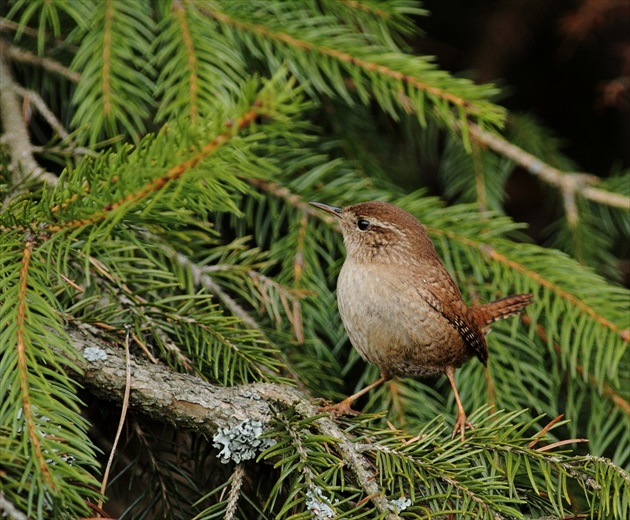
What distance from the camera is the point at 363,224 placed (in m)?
2.51

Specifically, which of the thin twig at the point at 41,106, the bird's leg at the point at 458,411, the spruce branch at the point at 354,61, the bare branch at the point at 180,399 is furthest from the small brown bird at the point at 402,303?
the thin twig at the point at 41,106

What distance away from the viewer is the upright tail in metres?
2.40

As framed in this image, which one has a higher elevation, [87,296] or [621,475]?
[621,475]

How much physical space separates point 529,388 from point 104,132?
1.62 m

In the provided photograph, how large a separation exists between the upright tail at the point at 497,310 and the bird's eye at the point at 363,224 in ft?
1.42

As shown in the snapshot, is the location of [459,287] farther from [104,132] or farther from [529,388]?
[104,132]

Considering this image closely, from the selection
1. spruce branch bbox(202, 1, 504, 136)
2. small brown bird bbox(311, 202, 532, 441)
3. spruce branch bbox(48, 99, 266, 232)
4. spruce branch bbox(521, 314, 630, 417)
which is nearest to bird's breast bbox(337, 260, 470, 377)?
small brown bird bbox(311, 202, 532, 441)

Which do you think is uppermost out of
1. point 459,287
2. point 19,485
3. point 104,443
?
point 19,485

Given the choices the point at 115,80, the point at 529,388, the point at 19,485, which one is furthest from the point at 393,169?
the point at 19,485

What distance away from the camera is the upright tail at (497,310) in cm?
240

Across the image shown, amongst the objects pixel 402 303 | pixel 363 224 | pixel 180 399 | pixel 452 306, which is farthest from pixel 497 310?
pixel 180 399

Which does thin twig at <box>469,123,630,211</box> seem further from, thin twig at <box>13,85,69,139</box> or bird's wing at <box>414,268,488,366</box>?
thin twig at <box>13,85,69,139</box>

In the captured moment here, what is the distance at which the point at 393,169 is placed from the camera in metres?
3.09

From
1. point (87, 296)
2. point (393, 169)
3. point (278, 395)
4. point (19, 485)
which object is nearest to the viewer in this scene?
point (19, 485)
